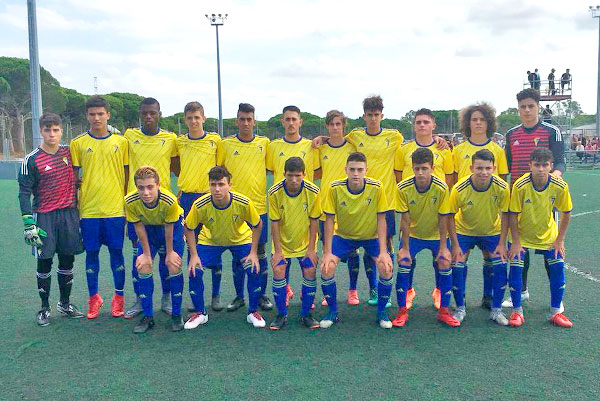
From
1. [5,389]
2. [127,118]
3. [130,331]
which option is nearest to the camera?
[5,389]

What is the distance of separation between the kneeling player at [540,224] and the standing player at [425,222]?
54cm

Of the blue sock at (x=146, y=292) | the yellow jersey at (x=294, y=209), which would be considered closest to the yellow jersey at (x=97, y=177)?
the blue sock at (x=146, y=292)

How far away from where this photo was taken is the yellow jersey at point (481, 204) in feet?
13.7

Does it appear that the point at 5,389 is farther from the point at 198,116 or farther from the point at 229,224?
the point at 198,116

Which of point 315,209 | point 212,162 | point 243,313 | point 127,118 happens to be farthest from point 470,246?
point 127,118

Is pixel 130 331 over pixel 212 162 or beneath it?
beneath

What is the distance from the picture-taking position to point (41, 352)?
11.9 ft

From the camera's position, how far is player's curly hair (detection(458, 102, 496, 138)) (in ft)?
14.9

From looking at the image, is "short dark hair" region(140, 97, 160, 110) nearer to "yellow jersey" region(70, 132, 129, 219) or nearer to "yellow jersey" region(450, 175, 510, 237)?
"yellow jersey" region(70, 132, 129, 219)

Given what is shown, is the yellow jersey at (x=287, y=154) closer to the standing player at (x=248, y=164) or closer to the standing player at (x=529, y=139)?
the standing player at (x=248, y=164)

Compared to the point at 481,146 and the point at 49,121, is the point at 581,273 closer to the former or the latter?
the point at 481,146

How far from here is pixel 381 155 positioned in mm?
4773

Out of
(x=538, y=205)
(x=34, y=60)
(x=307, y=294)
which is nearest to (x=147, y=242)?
(x=307, y=294)

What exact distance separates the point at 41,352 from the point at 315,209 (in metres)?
2.31
